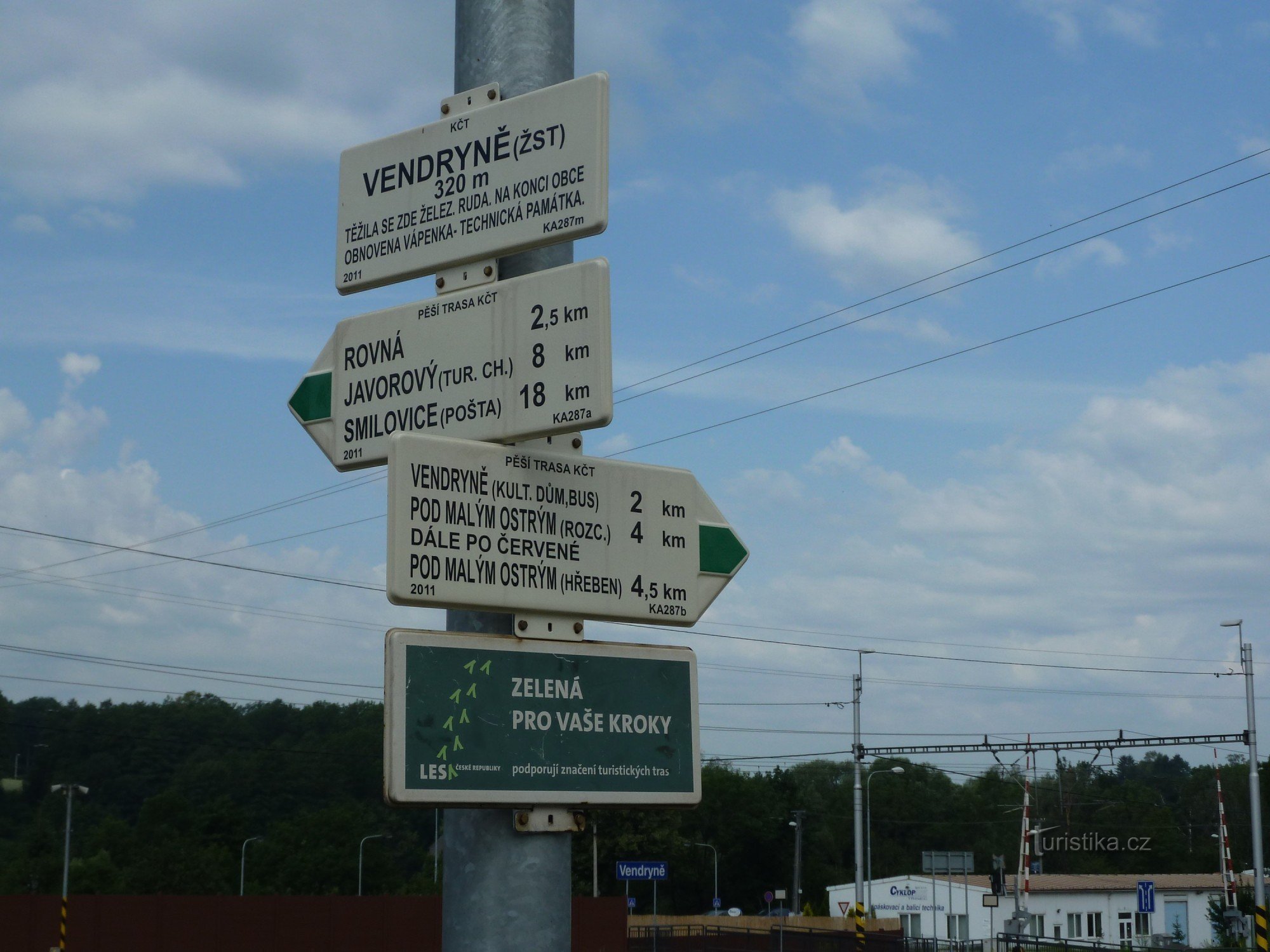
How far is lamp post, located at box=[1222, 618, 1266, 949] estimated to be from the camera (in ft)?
115

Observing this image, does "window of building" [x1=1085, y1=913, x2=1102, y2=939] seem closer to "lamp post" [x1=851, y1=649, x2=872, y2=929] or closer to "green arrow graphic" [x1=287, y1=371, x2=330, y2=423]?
"lamp post" [x1=851, y1=649, x2=872, y2=929]

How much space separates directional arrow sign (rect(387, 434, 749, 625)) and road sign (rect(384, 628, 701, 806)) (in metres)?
0.11

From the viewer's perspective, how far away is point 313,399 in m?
3.76

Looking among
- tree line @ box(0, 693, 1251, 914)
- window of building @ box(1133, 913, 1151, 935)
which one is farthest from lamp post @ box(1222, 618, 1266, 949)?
tree line @ box(0, 693, 1251, 914)

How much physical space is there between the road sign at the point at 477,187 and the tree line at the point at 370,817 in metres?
80.1

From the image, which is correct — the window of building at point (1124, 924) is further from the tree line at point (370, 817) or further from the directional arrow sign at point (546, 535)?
the directional arrow sign at point (546, 535)

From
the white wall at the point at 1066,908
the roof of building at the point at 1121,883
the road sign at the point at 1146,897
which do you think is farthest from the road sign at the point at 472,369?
the roof of building at the point at 1121,883

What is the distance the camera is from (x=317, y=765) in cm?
12306

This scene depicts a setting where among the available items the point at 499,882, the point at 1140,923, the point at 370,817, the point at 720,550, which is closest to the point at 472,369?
the point at 720,550

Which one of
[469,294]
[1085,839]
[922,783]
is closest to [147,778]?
[922,783]

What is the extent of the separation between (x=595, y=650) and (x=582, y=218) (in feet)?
3.21

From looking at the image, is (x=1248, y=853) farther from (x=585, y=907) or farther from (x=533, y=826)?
(x=533, y=826)

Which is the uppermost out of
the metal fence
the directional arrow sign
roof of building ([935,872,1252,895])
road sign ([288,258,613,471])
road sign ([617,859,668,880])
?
road sign ([288,258,613,471])

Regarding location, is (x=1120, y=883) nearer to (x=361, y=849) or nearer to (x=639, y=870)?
(x=639, y=870)
